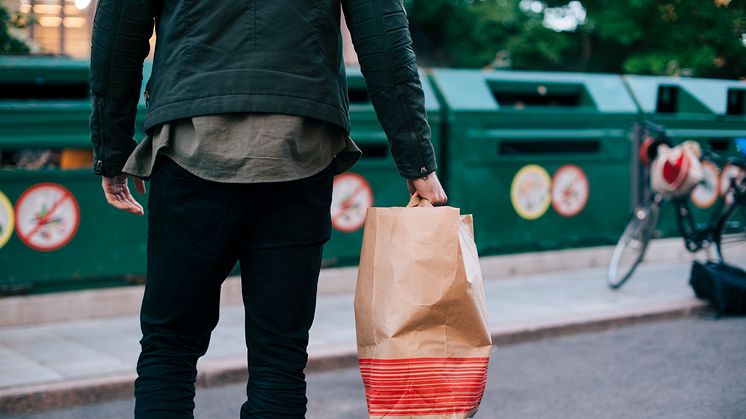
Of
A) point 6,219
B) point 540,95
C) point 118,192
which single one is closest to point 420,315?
point 118,192

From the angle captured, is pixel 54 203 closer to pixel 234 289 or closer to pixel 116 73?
pixel 234 289

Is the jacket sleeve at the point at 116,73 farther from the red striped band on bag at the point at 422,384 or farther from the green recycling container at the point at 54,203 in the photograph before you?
the green recycling container at the point at 54,203

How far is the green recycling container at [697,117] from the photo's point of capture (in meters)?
8.40

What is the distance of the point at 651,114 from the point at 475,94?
6.10ft

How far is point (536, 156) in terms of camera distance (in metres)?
7.62

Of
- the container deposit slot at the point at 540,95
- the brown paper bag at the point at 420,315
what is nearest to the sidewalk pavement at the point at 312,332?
the container deposit slot at the point at 540,95

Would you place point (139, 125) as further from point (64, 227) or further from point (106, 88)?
point (106, 88)

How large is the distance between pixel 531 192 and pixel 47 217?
150 inches

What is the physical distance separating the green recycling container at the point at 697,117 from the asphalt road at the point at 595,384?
3.05m

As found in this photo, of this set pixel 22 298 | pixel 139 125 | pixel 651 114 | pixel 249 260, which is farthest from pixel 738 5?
pixel 249 260

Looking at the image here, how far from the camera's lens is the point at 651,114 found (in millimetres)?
8258

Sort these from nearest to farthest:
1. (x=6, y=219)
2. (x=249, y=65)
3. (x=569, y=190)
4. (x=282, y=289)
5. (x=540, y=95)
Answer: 1. (x=249, y=65)
2. (x=282, y=289)
3. (x=6, y=219)
4. (x=569, y=190)
5. (x=540, y=95)

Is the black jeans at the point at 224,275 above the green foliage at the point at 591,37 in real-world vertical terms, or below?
below

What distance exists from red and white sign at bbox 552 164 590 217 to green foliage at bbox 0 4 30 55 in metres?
4.20
